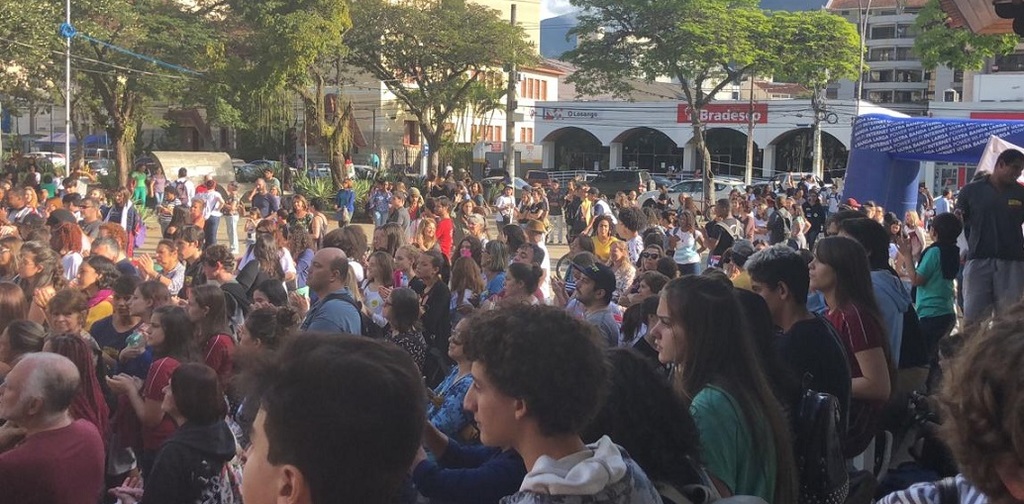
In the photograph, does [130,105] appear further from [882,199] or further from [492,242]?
[492,242]

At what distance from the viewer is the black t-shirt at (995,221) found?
7828 millimetres

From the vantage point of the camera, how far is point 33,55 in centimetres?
3042

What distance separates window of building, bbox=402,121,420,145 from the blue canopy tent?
5049 cm

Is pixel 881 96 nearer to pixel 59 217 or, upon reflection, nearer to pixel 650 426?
pixel 59 217

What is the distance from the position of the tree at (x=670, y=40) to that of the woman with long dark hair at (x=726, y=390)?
123ft

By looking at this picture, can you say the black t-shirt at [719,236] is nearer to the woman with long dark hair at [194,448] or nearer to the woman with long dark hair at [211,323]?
the woman with long dark hair at [211,323]

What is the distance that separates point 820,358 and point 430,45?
45753 mm

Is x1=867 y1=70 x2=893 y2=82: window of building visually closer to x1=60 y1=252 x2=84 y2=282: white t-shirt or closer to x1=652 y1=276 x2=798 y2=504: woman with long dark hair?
x1=60 y1=252 x2=84 y2=282: white t-shirt

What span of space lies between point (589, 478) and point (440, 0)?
48.5 metres

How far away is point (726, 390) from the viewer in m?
3.37

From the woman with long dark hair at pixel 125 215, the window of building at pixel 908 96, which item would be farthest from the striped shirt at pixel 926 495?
the window of building at pixel 908 96

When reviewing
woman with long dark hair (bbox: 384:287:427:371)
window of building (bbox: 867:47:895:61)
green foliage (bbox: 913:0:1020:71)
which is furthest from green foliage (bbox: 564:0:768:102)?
window of building (bbox: 867:47:895:61)

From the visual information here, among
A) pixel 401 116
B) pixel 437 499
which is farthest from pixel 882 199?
pixel 401 116

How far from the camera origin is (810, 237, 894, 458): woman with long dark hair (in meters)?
4.53
